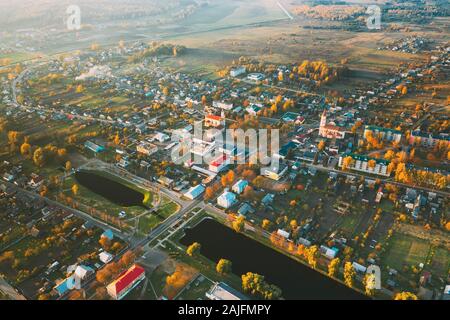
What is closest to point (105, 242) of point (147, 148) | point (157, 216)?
point (157, 216)

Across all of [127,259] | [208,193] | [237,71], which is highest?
[237,71]

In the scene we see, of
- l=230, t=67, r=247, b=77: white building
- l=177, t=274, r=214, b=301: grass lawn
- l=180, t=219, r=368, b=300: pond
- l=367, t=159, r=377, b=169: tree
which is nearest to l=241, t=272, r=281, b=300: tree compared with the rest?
l=180, t=219, r=368, b=300: pond

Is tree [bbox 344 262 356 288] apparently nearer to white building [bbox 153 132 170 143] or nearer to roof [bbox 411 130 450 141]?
roof [bbox 411 130 450 141]

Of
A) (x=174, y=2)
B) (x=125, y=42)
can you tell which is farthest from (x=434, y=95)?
(x=174, y=2)

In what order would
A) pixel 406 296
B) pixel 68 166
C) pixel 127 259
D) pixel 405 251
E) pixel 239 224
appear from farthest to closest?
pixel 68 166 < pixel 239 224 < pixel 405 251 < pixel 127 259 < pixel 406 296

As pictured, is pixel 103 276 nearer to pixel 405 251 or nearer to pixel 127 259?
pixel 127 259

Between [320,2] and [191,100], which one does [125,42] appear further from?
[320,2]

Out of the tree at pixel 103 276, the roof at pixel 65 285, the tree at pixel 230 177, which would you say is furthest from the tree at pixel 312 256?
the roof at pixel 65 285
